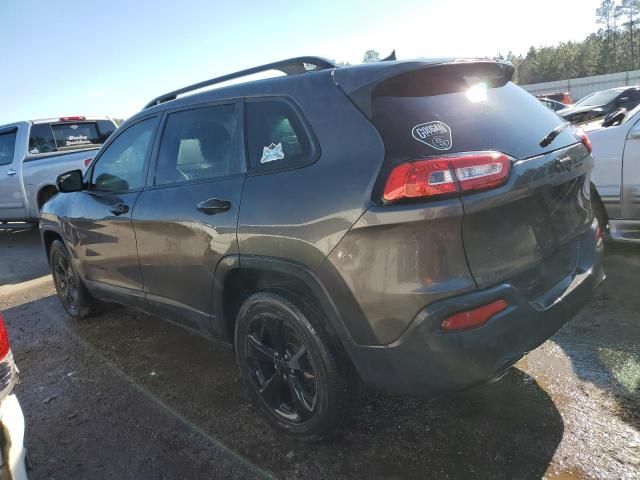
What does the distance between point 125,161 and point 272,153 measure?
5.58 feet

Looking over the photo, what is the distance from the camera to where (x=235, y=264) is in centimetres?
261

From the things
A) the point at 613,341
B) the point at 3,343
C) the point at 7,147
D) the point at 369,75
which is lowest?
the point at 613,341

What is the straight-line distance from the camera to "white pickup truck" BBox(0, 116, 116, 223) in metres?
8.03

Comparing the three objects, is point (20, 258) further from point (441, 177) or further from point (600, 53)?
point (600, 53)

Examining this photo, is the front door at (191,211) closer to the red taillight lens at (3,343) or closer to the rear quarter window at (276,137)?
the rear quarter window at (276,137)

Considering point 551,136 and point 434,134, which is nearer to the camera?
point 434,134

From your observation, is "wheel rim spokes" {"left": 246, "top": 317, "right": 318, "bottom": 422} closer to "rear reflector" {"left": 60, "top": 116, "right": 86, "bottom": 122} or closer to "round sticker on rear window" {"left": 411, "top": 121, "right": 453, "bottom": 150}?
"round sticker on rear window" {"left": 411, "top": 121, "right": 453, "bottom": 150}

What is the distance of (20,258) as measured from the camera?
25.6 ft

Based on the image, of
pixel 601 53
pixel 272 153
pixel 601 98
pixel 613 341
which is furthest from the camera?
pixel 601 53

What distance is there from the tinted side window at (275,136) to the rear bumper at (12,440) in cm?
152

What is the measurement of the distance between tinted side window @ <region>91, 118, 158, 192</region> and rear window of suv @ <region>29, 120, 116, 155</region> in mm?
5237

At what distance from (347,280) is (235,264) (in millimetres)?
759

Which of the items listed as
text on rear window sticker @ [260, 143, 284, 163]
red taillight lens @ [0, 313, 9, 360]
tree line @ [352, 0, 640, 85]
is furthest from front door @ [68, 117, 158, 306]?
tree line @ [352, 0, 640, 85]

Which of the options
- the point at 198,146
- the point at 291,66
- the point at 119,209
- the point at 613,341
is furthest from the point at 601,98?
the point at 119,209
